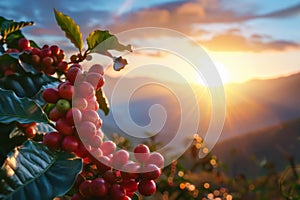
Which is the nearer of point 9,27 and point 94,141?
point 94,141

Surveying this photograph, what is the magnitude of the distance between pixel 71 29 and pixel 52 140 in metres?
0.51

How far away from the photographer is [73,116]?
0.77 m

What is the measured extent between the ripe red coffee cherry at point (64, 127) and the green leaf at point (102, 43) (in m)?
0.39

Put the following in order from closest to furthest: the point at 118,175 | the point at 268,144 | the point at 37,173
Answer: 1. the point at 37,173
2. the point at 118,175
3. the point at 268,144

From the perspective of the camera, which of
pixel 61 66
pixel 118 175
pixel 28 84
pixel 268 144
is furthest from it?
pixel 268 144

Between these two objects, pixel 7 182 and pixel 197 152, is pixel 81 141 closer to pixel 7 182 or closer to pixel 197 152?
pixel 7 182

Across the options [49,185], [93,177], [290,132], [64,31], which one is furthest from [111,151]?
[290,132]

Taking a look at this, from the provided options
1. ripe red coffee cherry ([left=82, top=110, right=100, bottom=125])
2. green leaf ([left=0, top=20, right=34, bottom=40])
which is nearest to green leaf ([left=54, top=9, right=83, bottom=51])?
green leaf ([left=0, top=20, right=34, bottom=40])

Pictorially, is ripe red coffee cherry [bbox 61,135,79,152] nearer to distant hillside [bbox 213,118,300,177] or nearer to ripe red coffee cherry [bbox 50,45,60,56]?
ripe red coffee cherry [bbox 50,45,60,56]

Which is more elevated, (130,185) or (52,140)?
(52,140)

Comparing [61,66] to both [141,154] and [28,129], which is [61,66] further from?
[141,154]

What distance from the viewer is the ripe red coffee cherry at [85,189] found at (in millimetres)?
742

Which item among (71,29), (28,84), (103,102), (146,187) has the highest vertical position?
(71,29)

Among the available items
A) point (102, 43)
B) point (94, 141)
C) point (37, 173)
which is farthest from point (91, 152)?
point (102, 43)
